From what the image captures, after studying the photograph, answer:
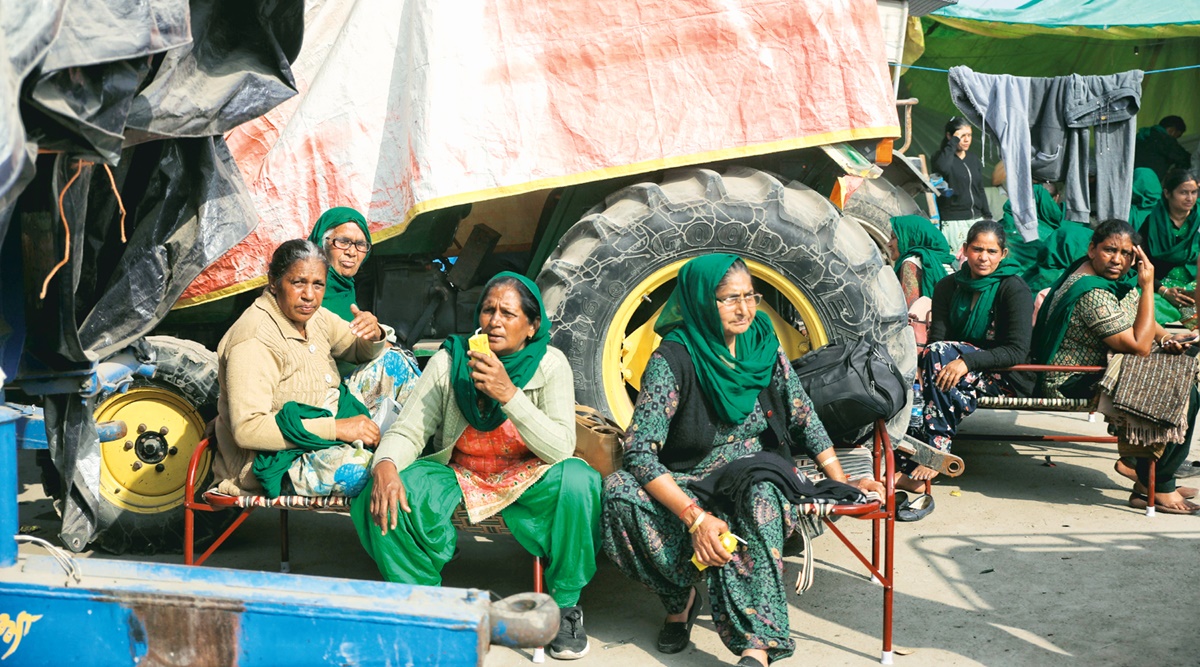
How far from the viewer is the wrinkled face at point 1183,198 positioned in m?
7.07

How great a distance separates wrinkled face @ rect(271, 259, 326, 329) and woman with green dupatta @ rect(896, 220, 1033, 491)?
2733 millimetres

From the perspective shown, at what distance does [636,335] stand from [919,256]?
8.12 ft

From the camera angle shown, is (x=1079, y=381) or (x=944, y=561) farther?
(x=1079, y=381)

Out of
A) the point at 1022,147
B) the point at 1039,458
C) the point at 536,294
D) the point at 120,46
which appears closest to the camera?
the point at 120,46

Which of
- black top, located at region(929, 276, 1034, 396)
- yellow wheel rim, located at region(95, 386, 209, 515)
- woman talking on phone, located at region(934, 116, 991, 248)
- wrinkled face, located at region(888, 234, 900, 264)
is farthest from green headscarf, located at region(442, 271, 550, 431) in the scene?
woman talking on phone, located at region(934, 116, 991, 248)

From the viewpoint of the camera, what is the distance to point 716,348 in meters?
3.66

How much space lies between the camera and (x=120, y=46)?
238cm

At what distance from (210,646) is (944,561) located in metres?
3.06

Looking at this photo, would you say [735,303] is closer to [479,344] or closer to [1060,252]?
[479,344]

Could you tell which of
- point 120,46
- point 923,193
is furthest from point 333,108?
point 923,193

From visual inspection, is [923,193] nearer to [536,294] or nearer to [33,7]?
→ [536,294]

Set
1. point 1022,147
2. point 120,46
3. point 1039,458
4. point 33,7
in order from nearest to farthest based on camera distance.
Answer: point 33,7 < point 120,46 < point 1039,458 < point 1022,147

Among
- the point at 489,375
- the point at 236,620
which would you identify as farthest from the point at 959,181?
the point at 236,620

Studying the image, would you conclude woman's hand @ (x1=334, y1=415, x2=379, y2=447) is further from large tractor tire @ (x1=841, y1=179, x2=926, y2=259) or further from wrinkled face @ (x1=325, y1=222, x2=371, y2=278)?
large tractor tire @ (x1=841, y1=179, x2=926, y2=259)
